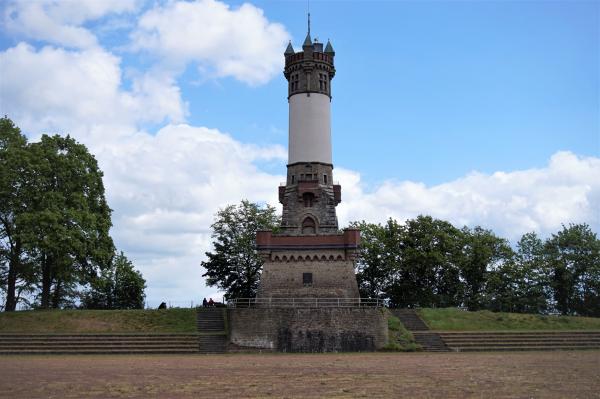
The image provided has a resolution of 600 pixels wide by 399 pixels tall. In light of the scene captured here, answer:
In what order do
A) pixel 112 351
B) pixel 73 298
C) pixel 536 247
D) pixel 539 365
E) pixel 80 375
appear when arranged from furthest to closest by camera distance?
pixel 536 247 < pixel 73 298 < pixel 112 351 < pixel 539 365 < pixel 80 375

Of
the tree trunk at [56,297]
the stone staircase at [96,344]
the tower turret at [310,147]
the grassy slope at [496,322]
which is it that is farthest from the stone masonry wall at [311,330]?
the tree trunk at [56,297]

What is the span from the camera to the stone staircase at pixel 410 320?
4119 cm

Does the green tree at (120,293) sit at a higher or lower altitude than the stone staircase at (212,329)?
higher

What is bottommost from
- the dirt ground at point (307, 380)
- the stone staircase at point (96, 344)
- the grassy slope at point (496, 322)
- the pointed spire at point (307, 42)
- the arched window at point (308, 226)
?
the dirt ground at point (307, 380)

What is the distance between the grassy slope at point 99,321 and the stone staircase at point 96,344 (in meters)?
2.31

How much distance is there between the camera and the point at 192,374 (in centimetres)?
1997

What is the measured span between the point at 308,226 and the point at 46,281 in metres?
19.4

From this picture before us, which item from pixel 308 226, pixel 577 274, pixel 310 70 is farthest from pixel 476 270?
pixel 310 70

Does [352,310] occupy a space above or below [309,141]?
below

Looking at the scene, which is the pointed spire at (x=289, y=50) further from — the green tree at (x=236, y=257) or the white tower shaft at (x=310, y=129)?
the green tree at (x=236, y=257)

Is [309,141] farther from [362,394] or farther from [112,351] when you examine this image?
[362,394]

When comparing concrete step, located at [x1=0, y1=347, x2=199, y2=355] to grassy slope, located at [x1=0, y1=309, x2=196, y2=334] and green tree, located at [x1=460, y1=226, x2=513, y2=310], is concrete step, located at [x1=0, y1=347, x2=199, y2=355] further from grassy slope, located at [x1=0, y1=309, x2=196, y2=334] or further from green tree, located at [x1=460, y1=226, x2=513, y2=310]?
green tree, located at [x1=460, y1=226, x2=513, y2=310]

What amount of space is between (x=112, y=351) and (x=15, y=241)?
48.3 feet

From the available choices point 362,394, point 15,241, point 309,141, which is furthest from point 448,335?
point 15,241
